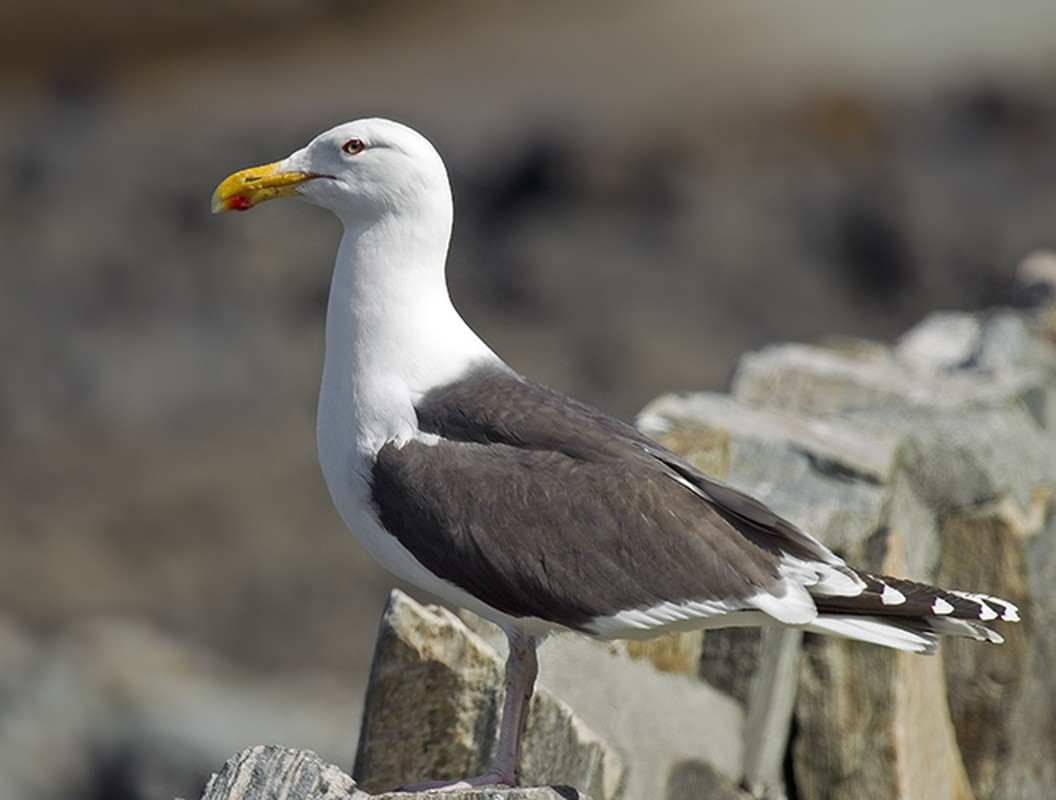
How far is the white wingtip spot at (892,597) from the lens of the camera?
407 centimetres

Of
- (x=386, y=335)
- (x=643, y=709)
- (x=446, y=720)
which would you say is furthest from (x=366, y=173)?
(x=643, y=709)

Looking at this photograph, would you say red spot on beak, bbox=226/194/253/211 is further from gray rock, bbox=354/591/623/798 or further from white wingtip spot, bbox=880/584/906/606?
white wingtip spot, bbox=880/584/906/606

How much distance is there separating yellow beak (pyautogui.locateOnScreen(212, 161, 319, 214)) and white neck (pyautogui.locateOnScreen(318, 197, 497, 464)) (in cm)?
19

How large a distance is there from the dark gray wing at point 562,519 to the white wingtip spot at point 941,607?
0.33 m

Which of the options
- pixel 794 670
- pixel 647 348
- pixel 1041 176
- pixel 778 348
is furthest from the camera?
pixel 1041 176

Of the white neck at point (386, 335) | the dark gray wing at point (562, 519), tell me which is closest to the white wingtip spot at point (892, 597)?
the dark gray wing at point (562, 519)

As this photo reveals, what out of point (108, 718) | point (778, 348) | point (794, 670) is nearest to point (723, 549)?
point (794, 670)

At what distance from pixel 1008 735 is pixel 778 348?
93.0 inches

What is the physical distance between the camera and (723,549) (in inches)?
164

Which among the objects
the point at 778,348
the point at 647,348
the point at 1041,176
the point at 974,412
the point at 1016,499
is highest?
the point at 1041,176

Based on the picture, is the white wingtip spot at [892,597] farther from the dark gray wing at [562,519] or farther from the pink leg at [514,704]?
the pink leg at [514,704]

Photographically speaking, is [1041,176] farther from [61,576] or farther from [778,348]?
[778,348]

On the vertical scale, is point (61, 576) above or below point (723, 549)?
above

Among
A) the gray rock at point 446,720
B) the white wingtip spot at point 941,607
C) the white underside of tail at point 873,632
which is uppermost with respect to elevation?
the white wingtip spot at point 941,607
